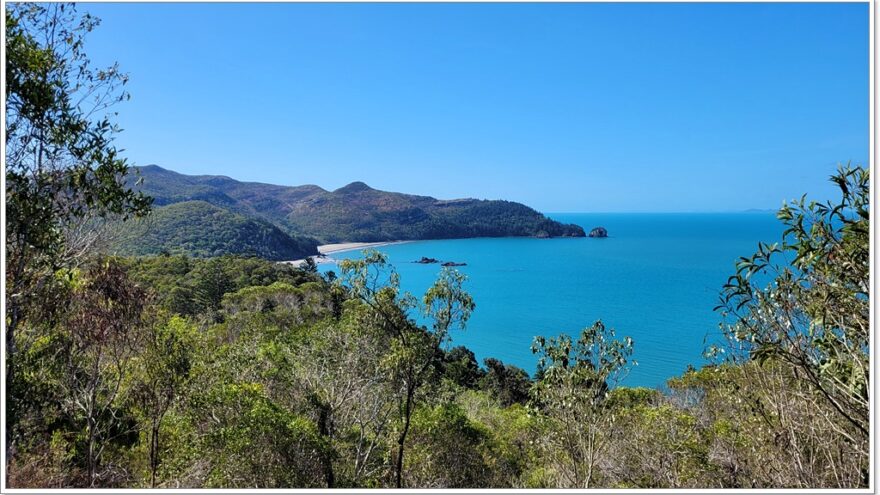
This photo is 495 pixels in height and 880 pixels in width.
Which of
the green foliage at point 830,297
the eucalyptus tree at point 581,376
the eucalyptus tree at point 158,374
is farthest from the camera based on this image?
the eucalyptus tree at point 158,374

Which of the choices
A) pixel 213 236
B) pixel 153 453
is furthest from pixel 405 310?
pixel 213 236

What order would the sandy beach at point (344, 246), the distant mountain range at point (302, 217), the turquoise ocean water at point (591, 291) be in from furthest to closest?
1. the sandy beach at point (344, 246)
2. the distant mountain range at point (302, 217)
3. the turquoise ocean water at point (591, 291)

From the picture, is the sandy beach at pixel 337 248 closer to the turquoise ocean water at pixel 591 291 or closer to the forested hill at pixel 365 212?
the forested hill at pixel 365 212

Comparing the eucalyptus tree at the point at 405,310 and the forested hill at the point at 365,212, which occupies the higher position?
the forested hill at the point at 365,212

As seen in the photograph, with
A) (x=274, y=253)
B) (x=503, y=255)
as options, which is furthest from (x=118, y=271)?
(x=503, y=255)

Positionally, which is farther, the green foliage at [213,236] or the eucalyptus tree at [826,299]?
the green foliage at [213,236]

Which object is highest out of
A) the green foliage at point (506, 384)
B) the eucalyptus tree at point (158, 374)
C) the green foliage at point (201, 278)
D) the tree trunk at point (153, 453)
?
the eucalyptus tree at point (158, 374)

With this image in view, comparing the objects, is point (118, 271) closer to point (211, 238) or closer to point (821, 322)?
point (821, 322)

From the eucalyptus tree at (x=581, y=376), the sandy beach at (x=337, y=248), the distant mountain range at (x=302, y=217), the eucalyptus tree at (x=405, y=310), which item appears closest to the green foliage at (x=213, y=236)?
the distant mountain range at (x=302, y=217)
